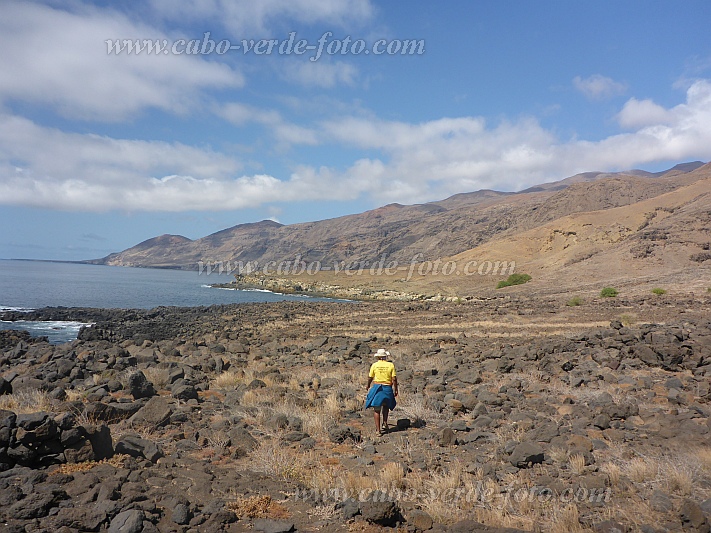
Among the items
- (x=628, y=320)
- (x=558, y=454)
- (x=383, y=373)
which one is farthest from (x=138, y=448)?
(x=628, y=320)

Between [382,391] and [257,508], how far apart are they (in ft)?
13.0

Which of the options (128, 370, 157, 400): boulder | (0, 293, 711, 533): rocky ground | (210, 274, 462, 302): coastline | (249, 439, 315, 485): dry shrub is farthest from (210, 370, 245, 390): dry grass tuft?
(210, 274, 462, 302): coastline

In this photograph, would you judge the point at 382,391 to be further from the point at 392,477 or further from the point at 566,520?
the point at 566,520

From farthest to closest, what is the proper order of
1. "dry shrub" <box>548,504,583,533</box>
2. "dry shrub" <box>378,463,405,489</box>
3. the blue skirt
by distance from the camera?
the blue skirt, "dry shrub" <box>378,463,405,489</box>, "dry shrub" <box>548,504,583,533</box>

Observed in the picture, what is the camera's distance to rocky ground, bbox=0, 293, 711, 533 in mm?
5094

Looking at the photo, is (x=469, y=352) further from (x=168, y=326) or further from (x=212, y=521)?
(x=168, y=326)

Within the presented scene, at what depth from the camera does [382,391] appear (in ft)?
29.5

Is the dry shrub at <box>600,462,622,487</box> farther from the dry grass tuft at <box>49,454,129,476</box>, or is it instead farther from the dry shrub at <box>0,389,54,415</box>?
the dry shrub at <box>0,389,54,415</box>

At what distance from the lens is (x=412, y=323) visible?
29.2m

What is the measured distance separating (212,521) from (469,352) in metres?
13.4

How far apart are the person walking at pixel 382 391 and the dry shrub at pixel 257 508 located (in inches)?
137

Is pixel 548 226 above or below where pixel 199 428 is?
above

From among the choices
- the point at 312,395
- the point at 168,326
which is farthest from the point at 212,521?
the point at 168,326

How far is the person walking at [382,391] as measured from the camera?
8930 mm
